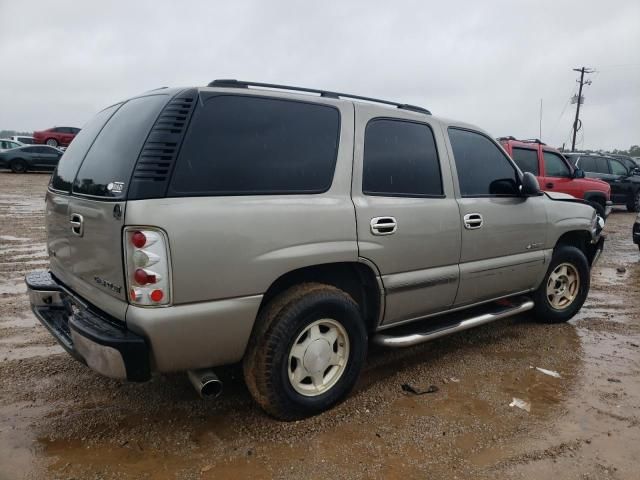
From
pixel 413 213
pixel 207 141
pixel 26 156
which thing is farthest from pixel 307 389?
pixel 26 156

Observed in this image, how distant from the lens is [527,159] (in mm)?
9344

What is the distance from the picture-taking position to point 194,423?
2.89 m

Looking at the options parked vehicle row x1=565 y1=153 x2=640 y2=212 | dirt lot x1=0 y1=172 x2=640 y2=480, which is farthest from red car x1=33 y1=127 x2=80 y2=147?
dirt lot x1=0 y1=172 x2=640 y2=480

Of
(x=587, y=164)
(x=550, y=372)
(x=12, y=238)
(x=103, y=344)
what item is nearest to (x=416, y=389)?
(x=550, y=372)

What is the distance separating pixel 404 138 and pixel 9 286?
184 inches

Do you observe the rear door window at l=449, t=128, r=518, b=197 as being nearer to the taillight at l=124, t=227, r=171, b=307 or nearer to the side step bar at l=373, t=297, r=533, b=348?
the side step bar at l=373, t=297, r=533, b=348

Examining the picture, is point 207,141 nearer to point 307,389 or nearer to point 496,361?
point 307,389

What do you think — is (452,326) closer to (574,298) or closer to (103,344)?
(574,298)

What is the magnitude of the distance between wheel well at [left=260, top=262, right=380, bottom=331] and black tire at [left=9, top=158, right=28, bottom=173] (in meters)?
22.1

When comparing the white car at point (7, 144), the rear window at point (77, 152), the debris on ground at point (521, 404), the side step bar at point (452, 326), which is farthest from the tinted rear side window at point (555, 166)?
the white car at point (7, 144)

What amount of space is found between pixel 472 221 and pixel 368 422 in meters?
1.64

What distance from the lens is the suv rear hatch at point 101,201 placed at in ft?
7.92

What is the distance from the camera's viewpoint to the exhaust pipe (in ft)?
8.37

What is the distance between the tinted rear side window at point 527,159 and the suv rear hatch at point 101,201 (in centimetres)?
782
